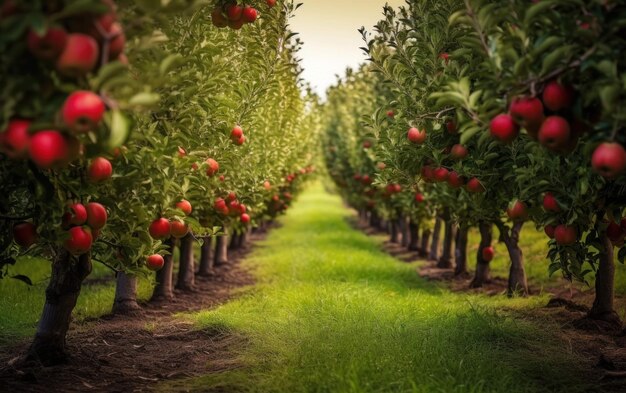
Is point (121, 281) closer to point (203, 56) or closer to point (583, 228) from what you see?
point (203, 56)

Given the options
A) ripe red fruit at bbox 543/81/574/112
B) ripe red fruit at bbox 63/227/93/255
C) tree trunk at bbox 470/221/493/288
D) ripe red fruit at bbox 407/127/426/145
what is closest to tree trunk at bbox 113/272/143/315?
ripe red fruit at bbox 63/227/93/255

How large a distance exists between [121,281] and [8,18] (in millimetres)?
6760

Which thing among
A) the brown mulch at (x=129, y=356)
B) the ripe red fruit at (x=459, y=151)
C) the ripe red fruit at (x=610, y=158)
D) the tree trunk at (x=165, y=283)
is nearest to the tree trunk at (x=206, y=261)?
the tree trunk at (x=165, y=283)

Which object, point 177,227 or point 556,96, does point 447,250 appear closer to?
point 177,227

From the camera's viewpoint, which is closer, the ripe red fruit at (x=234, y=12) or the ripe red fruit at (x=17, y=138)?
the ripe red fruit at (x=17, y=138)

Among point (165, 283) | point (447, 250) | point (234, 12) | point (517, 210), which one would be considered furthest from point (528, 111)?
point (447, 250)

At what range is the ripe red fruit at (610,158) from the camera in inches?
134

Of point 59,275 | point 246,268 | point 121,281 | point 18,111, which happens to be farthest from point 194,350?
point 246,268

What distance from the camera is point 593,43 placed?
3531 millimetres

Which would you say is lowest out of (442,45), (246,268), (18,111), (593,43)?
(246,268)

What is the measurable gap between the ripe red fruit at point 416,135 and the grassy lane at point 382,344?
6.94 ft

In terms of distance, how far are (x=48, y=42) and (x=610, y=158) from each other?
10.3 ft

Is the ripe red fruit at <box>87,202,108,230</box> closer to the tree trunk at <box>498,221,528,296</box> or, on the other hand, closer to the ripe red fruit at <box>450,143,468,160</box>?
the ripe red fruit at <box>450,143,468,160</box>

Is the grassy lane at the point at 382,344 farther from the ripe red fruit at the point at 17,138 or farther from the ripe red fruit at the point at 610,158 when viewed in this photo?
the ripe red fruit at the point at 17,138
